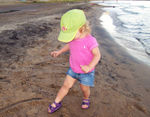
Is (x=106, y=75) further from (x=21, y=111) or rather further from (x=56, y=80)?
(x=21, y=111)

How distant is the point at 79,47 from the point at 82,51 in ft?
0.23

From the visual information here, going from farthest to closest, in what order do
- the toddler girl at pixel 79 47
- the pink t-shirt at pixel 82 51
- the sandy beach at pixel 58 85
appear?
1. the sandy beach at pixel 58 85
2. the pink t-shirt at pixel 82 51
3. the toddler girl at pixel 79 47

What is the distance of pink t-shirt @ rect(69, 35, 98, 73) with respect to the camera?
89.7 inches

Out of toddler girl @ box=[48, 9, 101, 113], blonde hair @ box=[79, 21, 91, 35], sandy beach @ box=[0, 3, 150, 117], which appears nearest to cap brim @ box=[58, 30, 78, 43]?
toddler girl @ box=[48, 9, 101, 113]

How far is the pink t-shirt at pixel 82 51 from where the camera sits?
2277 millimetres

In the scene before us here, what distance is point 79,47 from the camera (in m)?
2.34

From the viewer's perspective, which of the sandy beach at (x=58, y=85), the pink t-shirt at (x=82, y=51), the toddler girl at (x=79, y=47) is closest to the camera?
the toddler girl at (x=79, y=47)

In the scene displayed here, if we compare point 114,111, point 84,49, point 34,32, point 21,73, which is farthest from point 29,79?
point 34,32

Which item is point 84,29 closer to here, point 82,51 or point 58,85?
point 82,51

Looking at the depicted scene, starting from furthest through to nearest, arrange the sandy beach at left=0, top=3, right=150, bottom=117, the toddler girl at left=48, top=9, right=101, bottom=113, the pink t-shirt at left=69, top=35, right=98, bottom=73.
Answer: the sandy beach at left=0, top=3, right=150, bottom=117
the pink t-shirt at left=69, top=35, right=98, bottom=73
the toddler girl at left=48, top=9, right=101, bottom=113

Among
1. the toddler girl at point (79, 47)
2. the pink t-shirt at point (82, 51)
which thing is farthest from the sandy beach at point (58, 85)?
the pink t-shirt at point (82, 51)

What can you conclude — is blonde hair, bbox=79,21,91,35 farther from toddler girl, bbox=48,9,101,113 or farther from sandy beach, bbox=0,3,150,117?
sandy beach, bbox=0,3,150,117

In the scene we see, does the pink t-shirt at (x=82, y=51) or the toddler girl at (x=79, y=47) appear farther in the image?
the pink t-shirt at (x=82, y=51)

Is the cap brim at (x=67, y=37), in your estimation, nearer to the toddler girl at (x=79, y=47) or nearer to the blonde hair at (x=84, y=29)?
the toddler girl at (x=79, y=47)
